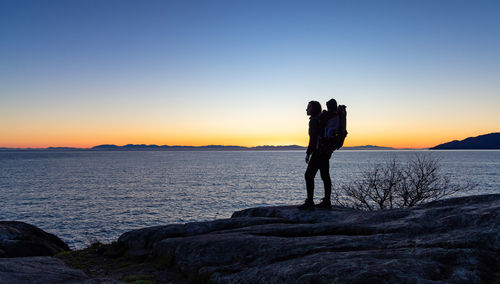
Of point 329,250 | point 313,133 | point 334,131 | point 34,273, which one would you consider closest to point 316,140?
point 313,133

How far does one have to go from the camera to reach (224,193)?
5528cm

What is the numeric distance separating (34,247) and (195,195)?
A: 1602 inches

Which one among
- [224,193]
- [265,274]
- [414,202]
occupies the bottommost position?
[224,193]

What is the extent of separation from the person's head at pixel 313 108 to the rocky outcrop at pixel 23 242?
1151cm

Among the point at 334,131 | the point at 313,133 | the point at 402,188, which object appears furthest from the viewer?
the point at 402,188

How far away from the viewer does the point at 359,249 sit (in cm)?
643

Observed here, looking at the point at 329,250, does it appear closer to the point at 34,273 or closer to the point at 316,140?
the point at 316,140

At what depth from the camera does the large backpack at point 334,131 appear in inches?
381

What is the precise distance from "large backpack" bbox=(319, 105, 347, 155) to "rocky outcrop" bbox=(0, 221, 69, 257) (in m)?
11.5

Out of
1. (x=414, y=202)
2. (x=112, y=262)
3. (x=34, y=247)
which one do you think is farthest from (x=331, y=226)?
(x=414, y=202)

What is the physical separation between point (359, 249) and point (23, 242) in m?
12.5

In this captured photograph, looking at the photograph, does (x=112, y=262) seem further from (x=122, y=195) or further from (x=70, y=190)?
(x=70, y=190)

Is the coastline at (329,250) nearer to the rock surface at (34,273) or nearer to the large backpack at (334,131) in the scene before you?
the rock surface at (34,273)

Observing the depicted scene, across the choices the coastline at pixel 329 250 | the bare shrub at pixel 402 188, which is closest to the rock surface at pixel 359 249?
the coastline at pixel 329 250
